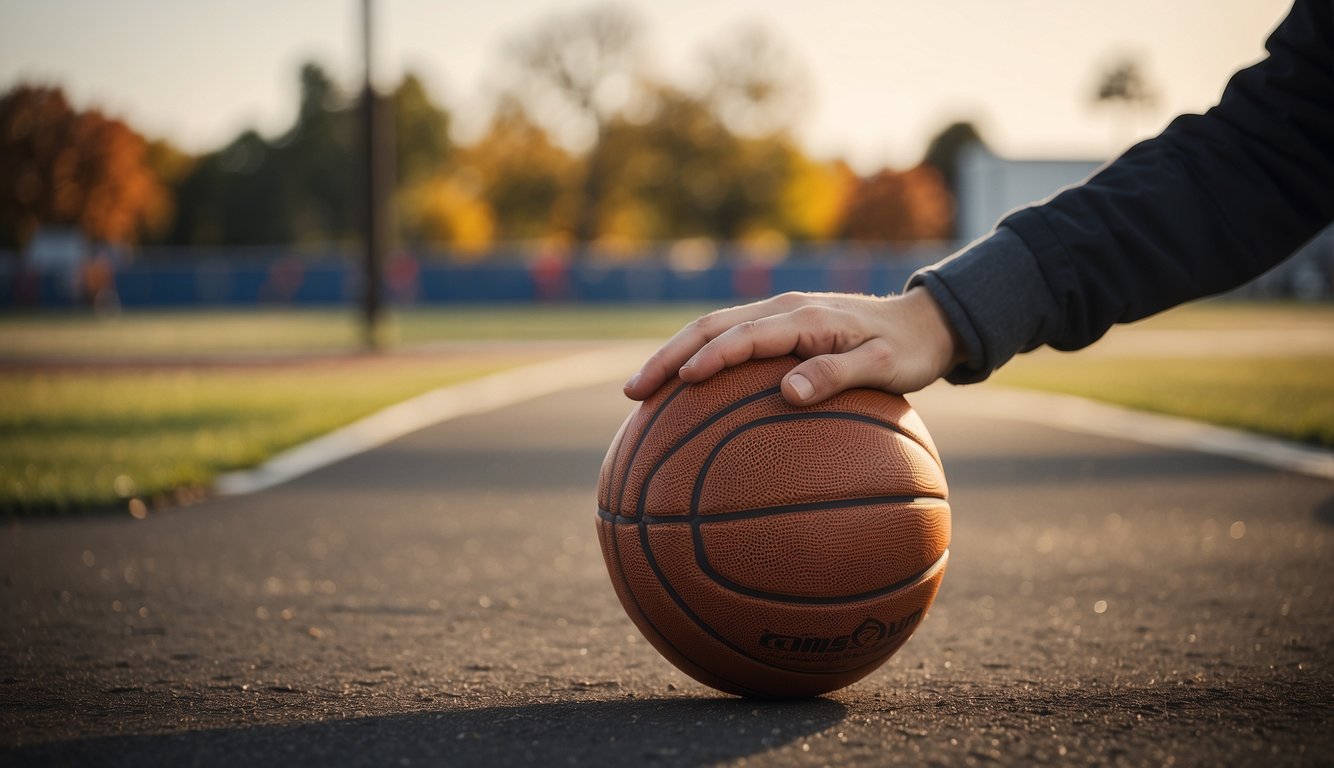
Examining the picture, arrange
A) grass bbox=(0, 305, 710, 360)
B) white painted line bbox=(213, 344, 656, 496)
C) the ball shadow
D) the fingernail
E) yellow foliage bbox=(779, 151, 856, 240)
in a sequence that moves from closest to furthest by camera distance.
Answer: the ball shadow, the fingernail, white painted line bbox=(213, 344, 656, 496), grass bbox=(0, 305, 710, 360), yellow foliage bbox=(779, 151, 856, 240)

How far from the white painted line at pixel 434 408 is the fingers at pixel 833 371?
175 inches

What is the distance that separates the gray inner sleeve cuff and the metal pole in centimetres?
1666

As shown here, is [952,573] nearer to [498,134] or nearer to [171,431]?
[171,431]

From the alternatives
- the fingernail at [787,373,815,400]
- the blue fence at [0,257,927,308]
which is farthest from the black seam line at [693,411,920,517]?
the blue fence at [0,257,927,308]

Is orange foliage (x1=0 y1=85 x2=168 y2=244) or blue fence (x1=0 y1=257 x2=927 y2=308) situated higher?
orange foliage (x1=0 y1=85 x2=168 y2=244)

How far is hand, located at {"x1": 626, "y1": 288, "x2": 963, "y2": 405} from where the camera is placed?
2430 mm

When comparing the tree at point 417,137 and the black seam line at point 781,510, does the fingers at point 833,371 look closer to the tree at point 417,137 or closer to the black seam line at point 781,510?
the black seam line at point 781,510

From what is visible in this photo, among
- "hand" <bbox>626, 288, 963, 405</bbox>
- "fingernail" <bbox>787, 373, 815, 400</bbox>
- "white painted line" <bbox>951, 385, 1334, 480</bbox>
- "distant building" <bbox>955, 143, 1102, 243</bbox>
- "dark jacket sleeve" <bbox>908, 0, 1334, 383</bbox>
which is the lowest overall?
"white painted line" <bbox>951, 385, 1334, 480</bbox>

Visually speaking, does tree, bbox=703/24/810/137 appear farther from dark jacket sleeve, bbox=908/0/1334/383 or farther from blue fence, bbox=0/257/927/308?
dark jacket sleeve, bbox=908/0/1334/383

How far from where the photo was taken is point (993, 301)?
2434mm

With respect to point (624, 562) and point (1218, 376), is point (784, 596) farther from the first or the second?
point (1218, 376)

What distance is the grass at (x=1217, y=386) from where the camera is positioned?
8.23 metres

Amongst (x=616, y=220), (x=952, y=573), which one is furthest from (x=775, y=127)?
(x=952, y=573)

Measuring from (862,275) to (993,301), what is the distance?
4063 centimetres
